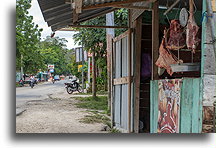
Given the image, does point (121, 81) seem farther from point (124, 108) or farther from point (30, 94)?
point (30, 94)

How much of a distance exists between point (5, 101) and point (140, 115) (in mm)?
2435

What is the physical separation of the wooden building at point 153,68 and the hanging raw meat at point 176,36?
0.18 metres

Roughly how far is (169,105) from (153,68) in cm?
63

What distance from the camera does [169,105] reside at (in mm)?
3076

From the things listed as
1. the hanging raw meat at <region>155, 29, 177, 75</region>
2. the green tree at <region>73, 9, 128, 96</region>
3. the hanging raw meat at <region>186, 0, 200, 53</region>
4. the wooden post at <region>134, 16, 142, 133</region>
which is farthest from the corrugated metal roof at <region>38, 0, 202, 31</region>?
the green tree at <region>73, 9, 128, 96</region>

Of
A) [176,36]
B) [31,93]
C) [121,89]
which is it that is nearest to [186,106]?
[176,36]

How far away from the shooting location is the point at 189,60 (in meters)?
4.37

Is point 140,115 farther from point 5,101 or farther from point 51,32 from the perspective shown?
point 5,101

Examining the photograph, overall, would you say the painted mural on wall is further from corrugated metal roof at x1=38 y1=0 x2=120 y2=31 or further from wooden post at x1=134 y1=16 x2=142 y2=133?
corrugated metal roof at x1=38 y1=0 x2=120 y2=31

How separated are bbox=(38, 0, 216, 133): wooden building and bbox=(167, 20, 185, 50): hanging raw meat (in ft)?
0.60

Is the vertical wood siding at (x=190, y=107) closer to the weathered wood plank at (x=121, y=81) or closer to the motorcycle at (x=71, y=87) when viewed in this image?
the weathered wood plank at (x=121, y=81)

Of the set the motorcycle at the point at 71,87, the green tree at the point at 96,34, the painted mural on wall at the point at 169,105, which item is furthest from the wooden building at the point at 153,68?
the motorcycle at the point at 71,87
